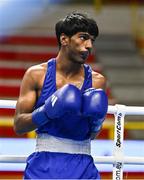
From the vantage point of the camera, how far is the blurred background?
25.1 ft

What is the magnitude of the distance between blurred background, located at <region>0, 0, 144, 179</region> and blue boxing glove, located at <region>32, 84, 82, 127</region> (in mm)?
4918

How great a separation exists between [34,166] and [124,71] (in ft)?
17.2

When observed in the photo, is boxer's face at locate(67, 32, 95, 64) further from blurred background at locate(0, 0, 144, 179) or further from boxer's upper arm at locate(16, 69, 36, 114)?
blurred background at locate(0, 0, 144, 179)

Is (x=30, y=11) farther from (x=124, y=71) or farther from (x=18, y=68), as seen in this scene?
(x=124, y=71)

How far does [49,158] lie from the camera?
8.70 ft

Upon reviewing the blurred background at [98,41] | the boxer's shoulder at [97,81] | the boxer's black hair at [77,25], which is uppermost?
the blurred background at [98,41]

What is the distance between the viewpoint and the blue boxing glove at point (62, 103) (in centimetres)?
247

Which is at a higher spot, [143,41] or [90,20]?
[143,41]

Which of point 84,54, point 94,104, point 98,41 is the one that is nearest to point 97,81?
point 84,54

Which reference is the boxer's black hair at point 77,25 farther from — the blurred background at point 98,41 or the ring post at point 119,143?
the blurred background at point 98,41

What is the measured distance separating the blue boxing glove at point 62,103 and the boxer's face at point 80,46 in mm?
184

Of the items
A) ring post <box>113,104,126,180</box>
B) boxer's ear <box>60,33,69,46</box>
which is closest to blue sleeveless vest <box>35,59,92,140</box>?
boxer's ear <box>60,33,69,46</box>

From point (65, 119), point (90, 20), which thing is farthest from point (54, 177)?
point (90, 20)

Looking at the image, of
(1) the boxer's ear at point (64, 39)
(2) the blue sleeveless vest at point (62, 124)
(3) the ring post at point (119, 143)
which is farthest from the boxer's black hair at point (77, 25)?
(3) the ring post at point (119, 143)
